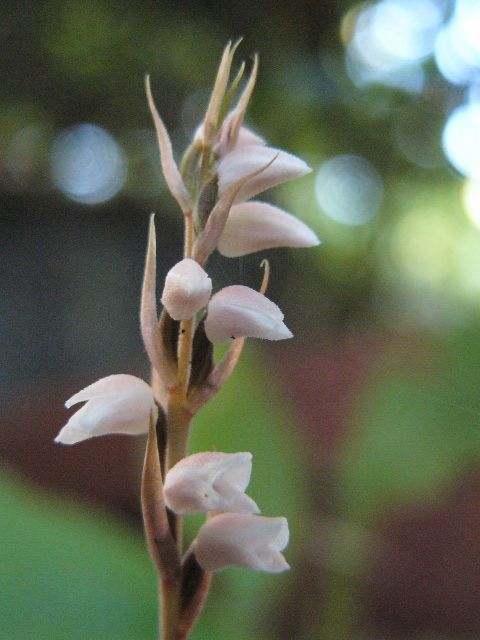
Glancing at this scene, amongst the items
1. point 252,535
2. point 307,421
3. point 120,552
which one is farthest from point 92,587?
point 307,421

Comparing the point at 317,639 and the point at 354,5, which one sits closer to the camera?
the point at 317,639

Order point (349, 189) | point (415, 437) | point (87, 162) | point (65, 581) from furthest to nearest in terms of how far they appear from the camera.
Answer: point (87, 162)
point (349, 189)
point (415, 437)
point (65, 581)

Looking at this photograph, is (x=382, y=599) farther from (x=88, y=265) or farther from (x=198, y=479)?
(x=88, y=265)

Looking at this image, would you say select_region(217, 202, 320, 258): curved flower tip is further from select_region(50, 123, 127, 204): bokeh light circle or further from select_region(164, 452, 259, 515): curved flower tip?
select_region(50, 123, 127, 204): bokeh light circle

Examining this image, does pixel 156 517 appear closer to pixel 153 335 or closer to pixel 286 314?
pixel 153 335

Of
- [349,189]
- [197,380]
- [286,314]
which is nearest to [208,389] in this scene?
[197,380]

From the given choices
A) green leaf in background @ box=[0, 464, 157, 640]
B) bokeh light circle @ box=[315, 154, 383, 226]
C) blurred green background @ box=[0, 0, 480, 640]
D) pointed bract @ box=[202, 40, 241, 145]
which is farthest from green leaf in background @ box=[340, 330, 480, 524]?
bokeh light circle @ box=[315, 154, 383, 226]

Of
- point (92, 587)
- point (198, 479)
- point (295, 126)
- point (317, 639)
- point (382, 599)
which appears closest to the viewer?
point (198, 479)
